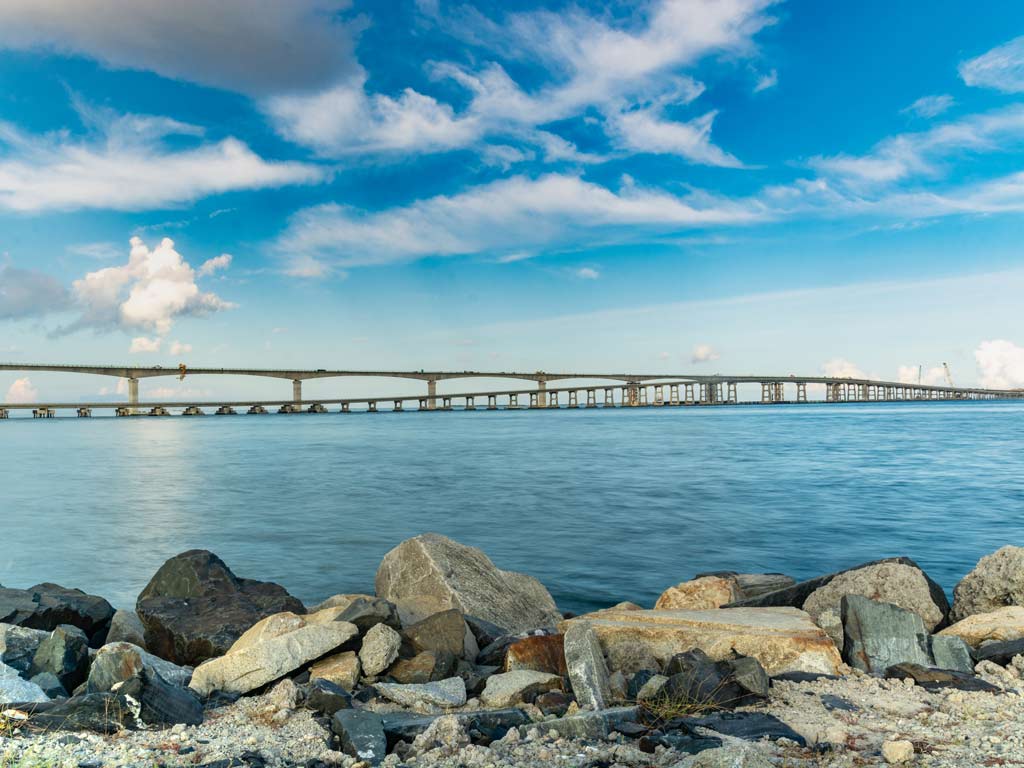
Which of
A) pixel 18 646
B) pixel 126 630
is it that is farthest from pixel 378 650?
pixel 126 630

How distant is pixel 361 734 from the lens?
507 cm

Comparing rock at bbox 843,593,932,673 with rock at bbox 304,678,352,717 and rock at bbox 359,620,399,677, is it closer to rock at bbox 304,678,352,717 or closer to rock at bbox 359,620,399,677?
rock at bbox 359,620,399,677

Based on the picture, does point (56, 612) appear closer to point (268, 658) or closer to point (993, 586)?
point (268, 658)

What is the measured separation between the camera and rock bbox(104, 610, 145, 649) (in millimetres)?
8497

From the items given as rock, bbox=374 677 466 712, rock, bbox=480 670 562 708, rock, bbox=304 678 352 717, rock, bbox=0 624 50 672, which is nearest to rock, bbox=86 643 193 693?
rock, bbox=0 624 50 672

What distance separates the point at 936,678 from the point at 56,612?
9778 millimetres

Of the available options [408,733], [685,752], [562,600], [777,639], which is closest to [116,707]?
[408,733]

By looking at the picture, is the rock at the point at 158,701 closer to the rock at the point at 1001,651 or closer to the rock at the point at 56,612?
the rock at the point at 56,612

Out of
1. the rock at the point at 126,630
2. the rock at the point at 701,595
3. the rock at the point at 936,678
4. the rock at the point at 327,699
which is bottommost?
the rock at the point at 126,630

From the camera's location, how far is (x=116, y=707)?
543 centimetres

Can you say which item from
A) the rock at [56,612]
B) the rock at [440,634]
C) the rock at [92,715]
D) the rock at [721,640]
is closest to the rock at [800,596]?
the rock at [721,640]

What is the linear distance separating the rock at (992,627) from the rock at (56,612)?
32.6ft

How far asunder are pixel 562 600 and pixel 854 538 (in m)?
9.34

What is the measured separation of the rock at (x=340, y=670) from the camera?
6438mm
